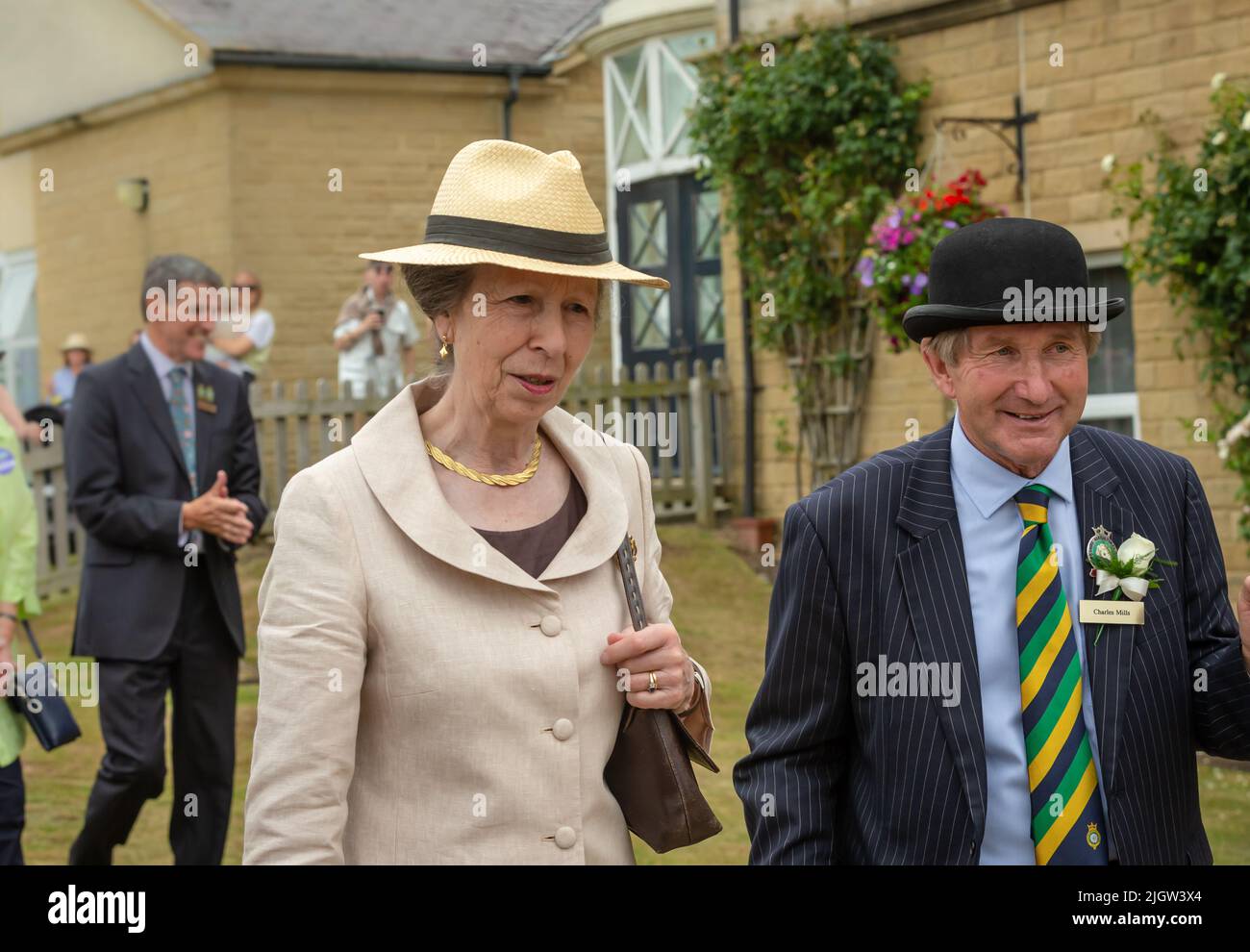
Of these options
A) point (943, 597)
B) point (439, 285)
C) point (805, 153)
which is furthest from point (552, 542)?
point (805, 153)

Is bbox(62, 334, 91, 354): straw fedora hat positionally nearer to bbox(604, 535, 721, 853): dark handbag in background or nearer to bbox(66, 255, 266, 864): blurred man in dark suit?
bbox(66, 255, 266, 864): blurred man in dark suit

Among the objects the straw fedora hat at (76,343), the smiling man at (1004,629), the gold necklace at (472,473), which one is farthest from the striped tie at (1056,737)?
the straw fedora hat at (76,343)

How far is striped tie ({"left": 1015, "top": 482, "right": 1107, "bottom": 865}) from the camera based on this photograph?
9.39 ft

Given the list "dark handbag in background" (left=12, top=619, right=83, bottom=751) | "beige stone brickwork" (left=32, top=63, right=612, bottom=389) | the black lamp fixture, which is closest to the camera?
"dark handbag in background" (left=12, top=619, right=83, bottom=751)

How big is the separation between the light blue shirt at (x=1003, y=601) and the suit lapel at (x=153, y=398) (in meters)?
4.03

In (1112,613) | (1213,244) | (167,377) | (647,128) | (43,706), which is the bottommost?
(43,706)

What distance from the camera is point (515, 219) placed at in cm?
309

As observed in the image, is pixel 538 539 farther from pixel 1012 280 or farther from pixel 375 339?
pixel 375 339

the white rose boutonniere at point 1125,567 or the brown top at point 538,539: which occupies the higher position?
the brown top at point 538,539

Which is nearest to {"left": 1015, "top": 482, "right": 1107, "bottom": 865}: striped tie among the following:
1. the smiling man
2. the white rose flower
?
the smiling man

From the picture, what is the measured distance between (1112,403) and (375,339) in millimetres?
6280

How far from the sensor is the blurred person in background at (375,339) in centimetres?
1398

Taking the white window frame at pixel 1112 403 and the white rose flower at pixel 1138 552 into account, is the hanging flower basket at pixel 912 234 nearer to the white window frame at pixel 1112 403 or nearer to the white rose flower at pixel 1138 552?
the white window frame at pixel 1112 403
